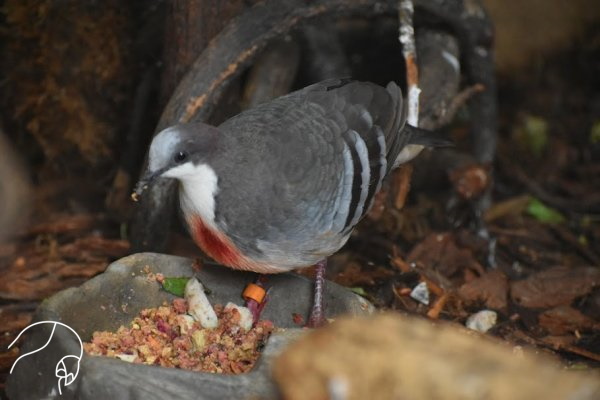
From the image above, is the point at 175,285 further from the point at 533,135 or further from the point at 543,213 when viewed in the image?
the point at 533,135

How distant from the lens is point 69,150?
5000 millimetres

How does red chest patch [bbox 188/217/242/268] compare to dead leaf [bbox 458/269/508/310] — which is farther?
dead leaf [bbox 458/269/508/310]

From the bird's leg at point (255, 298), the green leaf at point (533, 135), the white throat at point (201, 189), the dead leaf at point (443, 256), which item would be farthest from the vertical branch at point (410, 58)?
the green leaf at point (533, 135)

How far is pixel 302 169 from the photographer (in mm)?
3463

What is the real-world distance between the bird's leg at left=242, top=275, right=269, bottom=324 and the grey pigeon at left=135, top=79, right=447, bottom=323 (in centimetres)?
15

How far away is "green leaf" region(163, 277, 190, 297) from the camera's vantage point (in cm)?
352

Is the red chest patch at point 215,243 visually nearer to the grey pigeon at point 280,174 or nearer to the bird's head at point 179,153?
the grey pigeon at point 280,174

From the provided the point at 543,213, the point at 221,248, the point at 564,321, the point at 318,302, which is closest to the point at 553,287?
the point at 564,321

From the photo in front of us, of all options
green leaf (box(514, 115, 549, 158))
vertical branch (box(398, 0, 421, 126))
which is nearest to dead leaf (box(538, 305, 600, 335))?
vertical branch (box(398, 0, 421, 126))

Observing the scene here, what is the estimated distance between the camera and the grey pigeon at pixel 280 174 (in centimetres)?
327

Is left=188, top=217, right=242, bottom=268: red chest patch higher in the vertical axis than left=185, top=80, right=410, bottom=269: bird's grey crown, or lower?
lower

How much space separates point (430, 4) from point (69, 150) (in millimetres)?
2106

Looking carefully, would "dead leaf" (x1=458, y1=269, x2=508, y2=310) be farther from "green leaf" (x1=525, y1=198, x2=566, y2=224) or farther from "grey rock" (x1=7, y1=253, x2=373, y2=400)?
"grey rock" (x1=7, y1=253, x2=373, y2=400)

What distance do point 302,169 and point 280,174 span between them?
0.10 meters
